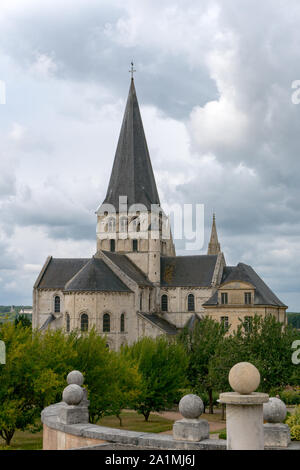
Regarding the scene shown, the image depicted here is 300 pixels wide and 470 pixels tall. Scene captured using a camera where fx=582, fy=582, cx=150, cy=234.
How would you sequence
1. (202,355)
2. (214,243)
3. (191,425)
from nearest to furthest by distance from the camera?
(191,425), (202,355), (214,243)

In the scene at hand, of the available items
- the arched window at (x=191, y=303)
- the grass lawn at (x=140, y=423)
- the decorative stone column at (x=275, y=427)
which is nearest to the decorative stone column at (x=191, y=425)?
the decorative stone column at (x=275, y=427)

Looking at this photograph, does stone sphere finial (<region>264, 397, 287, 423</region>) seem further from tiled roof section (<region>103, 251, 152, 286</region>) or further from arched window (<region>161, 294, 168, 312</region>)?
arched window (<region>161, 294, 168, 312</region>)

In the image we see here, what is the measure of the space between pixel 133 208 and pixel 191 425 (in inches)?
2411

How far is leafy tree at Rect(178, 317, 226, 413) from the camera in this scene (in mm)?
43125

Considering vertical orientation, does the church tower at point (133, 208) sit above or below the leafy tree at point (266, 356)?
above

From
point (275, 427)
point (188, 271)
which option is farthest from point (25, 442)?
point (188, 271)

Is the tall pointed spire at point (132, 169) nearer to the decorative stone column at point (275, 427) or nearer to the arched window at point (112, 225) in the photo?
the arched window at point (112, 225)

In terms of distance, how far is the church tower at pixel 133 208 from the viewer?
72.5 meters

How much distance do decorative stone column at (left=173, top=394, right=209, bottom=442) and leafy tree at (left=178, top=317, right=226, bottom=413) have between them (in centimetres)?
2995

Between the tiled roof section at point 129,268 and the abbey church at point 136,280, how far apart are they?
11 cm

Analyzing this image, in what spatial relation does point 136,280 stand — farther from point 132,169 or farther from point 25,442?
point 25,442

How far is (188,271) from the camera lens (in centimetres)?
7331

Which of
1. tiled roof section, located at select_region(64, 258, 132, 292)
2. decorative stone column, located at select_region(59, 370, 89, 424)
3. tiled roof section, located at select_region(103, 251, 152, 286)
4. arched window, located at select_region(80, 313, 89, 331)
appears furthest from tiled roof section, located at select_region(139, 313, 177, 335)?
decorative stone column, located at select_region(59, 370, 89, 424)

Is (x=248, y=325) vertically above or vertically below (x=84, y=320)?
below
